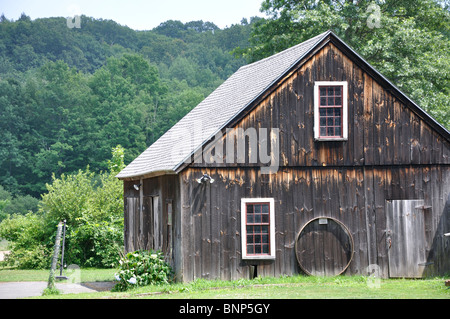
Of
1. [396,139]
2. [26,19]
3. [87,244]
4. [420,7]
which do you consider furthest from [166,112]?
[396,139]

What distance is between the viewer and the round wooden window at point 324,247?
20.0 meters

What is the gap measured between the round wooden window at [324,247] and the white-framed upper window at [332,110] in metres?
2.49

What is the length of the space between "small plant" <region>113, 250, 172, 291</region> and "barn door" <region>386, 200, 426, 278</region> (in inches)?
257

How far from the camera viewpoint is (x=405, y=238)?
20.7 metres

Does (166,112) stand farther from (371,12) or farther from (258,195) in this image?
(258,195)

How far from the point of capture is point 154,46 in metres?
124

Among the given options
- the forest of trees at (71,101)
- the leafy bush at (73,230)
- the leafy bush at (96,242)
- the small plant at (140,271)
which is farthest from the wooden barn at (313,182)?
the forest of trees at (71,101)

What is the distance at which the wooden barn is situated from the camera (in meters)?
19.6

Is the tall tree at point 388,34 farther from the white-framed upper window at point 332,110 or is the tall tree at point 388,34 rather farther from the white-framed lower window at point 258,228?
the white-framed lower window at point 258,228

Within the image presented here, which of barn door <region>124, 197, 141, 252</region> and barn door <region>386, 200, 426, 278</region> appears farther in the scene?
barn door <region>124, 197, 141, 252</region>

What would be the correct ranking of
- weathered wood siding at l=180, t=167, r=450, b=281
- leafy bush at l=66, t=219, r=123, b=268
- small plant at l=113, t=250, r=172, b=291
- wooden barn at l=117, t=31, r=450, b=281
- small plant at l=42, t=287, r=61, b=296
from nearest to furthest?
small plant at l=42, t=287, r=61, b=296 → small plant at l=113, t=250, r=172, b=291 → weathered wood siding at l=180, t=167, r=450, b=281 → wooden barn at l=117, t=31, r=450, b=281 → leafy bush at l=66, t=219, r=123, b=268

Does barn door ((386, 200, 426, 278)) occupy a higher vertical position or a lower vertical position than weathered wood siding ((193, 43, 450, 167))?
lower

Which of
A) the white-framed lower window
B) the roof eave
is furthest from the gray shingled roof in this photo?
the white-framed lower window

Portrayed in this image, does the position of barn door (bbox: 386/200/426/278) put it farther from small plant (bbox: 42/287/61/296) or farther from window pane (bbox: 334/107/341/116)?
small plant (bbox: 42/287/61/296)
